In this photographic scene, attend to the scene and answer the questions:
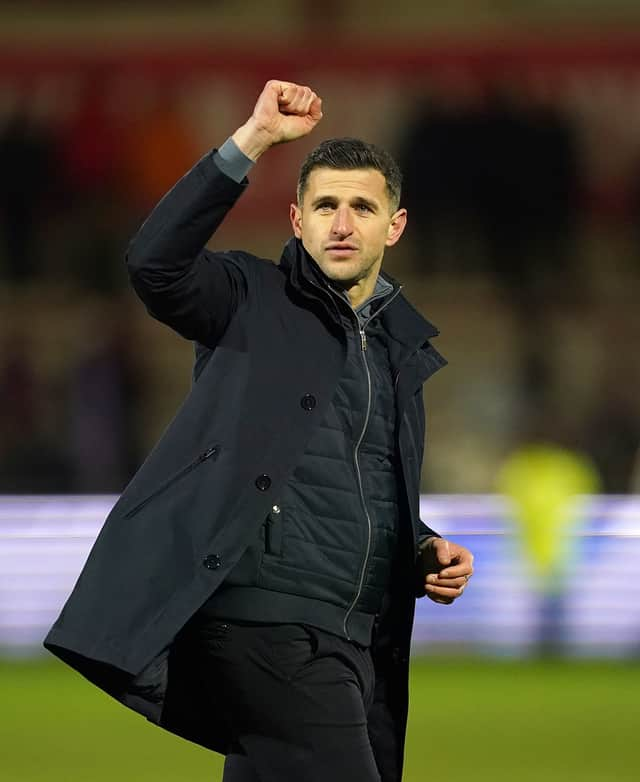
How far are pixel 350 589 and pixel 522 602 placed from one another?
623cm

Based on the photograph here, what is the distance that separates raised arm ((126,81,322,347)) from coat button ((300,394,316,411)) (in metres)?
0.25

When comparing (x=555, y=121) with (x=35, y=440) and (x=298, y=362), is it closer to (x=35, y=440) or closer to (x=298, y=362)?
(x=35, y=440)

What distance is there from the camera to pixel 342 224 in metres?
4.46

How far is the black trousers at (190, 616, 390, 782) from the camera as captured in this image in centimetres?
424

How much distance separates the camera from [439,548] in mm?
4613

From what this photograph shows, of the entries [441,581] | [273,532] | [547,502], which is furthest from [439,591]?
[547,502]

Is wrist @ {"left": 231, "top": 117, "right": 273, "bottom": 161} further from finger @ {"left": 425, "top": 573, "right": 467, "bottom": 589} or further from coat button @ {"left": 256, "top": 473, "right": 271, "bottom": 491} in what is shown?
finger @ {"left": 425, "top": 573, "right": 467, "bottom": 589}

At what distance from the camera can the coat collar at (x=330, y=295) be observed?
443 centimetres

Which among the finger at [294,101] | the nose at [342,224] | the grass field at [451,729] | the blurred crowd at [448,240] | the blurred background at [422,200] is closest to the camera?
the finger at [294,101]

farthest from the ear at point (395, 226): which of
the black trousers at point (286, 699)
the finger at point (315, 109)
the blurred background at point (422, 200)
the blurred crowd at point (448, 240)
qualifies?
the blurred crowd at point (448, 240)

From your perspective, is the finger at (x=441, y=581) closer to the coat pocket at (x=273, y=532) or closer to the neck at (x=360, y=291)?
the coat pocket at (x=273, y=532)

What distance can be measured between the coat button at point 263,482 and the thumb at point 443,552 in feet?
1.79

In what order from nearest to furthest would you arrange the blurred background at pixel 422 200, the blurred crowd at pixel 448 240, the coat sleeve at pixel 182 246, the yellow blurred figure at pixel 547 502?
the coat sleeve at pixel 182 246 < the yellow blurred figure at pixel 547 502 < the blurred background at pixel 422 200 < the blurred crowd at pixel 448 240

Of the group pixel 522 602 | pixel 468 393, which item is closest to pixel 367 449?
pixel 522 602
